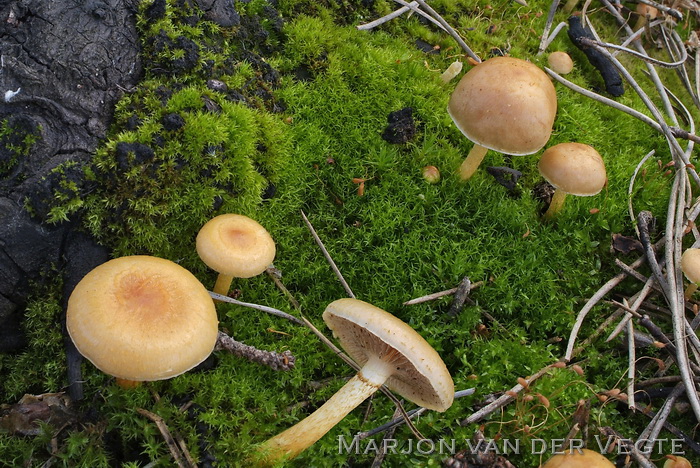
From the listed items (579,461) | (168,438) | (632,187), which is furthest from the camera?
(632,187)

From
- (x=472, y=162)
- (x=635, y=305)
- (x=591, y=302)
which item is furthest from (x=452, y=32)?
(x=635, y=305)

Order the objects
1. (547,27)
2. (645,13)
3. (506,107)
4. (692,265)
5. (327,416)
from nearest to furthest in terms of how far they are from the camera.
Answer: (327,416) < (506,107) < (692,265) < (547,27) < (645,13)

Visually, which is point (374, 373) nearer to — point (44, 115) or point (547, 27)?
point (44, 115)

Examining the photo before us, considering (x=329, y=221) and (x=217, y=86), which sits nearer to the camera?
(x=217, y=86)

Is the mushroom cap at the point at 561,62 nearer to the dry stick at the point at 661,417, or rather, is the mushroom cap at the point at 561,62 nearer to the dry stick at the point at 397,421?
the dry stick at the point at 661,417

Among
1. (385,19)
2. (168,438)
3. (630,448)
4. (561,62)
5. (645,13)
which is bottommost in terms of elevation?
(168,438)

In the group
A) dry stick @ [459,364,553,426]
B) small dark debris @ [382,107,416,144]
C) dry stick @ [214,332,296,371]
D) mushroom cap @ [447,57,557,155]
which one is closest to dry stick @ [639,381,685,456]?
dry stick @ [459,364,553,426]
